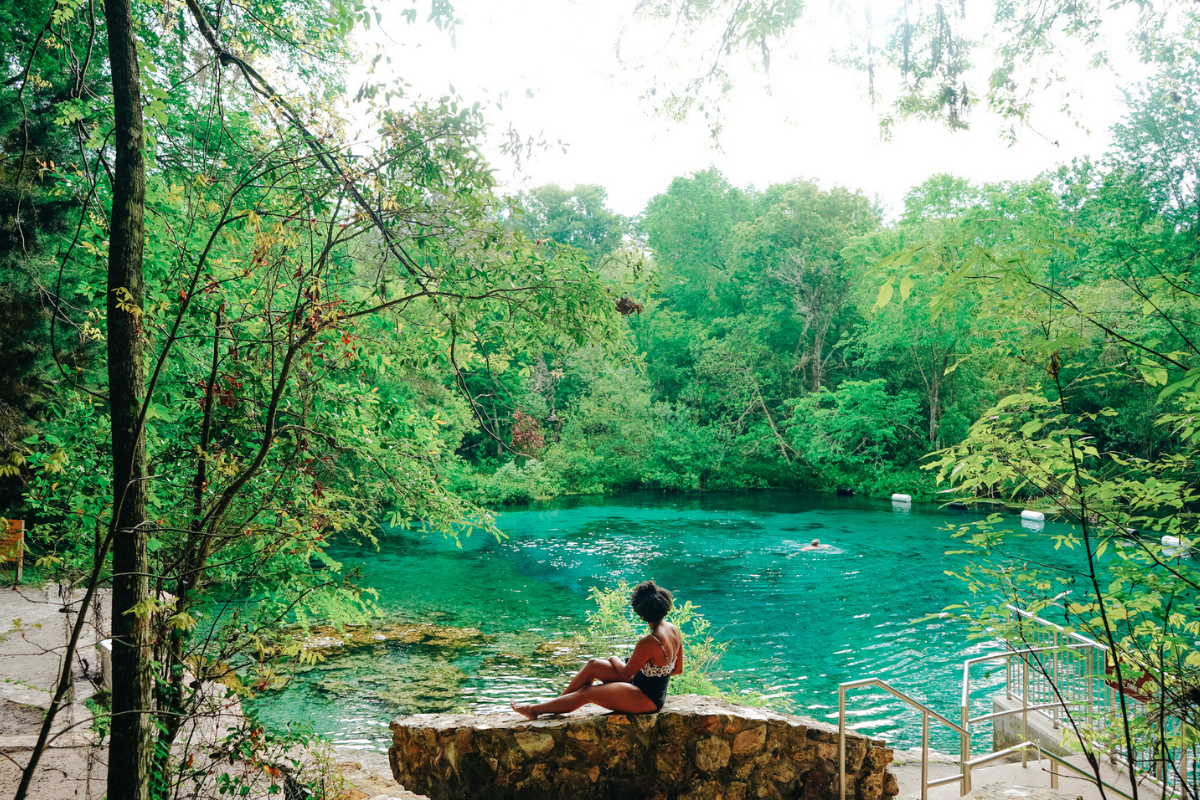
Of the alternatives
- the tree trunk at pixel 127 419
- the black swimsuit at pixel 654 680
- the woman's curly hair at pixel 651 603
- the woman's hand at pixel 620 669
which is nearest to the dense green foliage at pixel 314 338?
the tree trunk at pixel 127 419

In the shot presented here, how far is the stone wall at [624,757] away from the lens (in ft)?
16.1

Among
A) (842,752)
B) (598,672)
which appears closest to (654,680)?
(598,672)

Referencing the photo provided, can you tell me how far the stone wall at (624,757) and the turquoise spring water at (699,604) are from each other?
1.62 metres

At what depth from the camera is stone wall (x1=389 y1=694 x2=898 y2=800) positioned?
4.91 meters

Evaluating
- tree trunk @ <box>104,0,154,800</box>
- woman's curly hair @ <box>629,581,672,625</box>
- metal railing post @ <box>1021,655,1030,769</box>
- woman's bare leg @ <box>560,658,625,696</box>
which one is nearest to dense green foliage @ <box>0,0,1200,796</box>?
tree trunk @ <box>104,0,154,800</box>

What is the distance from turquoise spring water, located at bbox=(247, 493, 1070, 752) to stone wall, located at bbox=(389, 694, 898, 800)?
5.31ft

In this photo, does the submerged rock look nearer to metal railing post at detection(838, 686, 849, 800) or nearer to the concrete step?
metal railing post at detection(838, 686, 849, 800)

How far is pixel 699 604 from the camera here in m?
13.5

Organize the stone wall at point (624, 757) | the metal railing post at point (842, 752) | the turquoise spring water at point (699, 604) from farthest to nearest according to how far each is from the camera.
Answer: the turquoise spring water at point (699, 604) → the metal railing post at point (842, 752) → the stone wall at point (624, 757)

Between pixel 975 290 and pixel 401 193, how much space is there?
9.91ft

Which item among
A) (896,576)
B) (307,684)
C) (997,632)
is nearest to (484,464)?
(896,576)

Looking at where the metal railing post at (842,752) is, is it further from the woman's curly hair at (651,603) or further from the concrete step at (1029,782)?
the woman's curly hair at (651,603)

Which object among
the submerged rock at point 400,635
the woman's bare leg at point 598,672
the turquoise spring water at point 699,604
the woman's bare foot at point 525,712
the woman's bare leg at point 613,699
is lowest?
the submerged rock at point 400,635

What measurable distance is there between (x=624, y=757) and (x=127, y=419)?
3.87m
